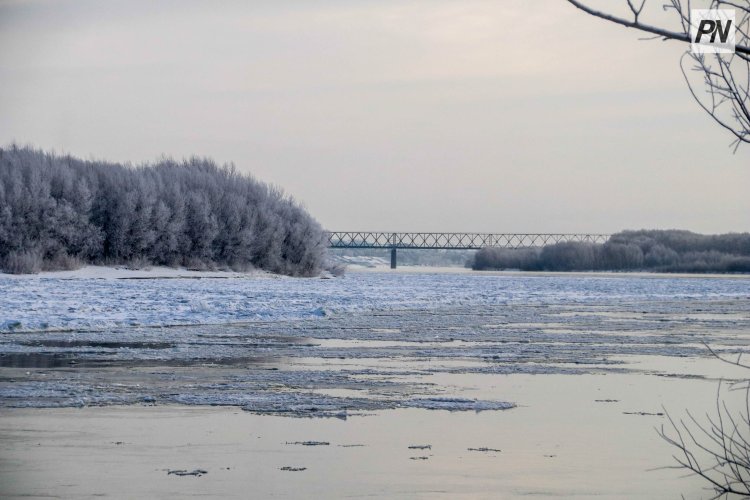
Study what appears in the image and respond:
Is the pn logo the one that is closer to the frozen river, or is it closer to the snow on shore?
the frozen river

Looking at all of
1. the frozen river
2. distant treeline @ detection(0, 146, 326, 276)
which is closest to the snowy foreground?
the frozen river

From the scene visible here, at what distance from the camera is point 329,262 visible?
70.2m

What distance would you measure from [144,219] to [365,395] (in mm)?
49175

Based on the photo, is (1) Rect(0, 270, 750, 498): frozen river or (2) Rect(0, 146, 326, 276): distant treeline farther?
(2) Rect(0, 146, 326, 276): distant treeline

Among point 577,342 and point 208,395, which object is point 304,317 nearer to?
point 577,342

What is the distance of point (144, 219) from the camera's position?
5859 cm

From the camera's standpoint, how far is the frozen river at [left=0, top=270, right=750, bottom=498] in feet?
23.6

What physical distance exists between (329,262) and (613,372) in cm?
5676

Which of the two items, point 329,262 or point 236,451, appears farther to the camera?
point 329,262

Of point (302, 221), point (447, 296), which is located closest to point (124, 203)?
point (302, 221)

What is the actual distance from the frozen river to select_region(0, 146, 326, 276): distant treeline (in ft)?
99.4

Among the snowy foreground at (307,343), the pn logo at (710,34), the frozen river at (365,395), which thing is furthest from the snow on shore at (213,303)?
the pn logo at (710,34)

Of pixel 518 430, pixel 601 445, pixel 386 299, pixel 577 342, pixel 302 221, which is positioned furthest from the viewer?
pixel 302 221

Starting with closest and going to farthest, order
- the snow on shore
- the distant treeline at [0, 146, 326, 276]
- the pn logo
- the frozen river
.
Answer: the pn logo < the frozen river < the snow on shore < the distant treeline at [0, 146, 326, 276]
